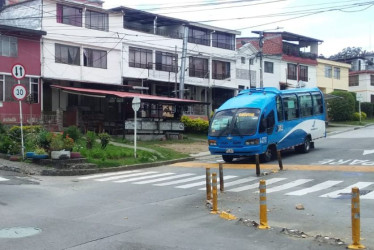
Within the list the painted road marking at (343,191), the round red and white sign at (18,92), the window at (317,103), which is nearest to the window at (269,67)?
the window at (317,103)

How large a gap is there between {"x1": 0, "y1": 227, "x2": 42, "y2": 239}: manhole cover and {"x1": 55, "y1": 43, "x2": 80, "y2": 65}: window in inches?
1098

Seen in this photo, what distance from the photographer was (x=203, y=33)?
160 ft

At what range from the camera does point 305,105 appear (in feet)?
78.6

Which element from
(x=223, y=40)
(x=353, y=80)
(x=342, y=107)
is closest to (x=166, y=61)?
(x=223, y=40)

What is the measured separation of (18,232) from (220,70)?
1721 inches

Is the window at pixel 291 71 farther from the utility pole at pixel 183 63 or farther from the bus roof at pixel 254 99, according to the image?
the bus roof at pixel 254 99

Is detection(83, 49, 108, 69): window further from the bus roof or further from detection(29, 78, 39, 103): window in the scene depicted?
the bus roof

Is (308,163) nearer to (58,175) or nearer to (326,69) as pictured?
(58,175)

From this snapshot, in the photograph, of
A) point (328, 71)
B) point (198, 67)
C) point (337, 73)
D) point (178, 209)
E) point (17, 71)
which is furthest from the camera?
point (337, 73)

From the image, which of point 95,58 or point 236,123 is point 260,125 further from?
point 95,58

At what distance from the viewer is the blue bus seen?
20.0 meters

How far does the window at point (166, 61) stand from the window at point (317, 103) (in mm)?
20616

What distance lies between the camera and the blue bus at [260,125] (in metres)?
20.0

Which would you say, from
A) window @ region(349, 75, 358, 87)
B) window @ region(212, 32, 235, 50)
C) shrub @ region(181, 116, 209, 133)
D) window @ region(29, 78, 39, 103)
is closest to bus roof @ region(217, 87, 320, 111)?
shrub @ region(181, 116, 209, 133)
